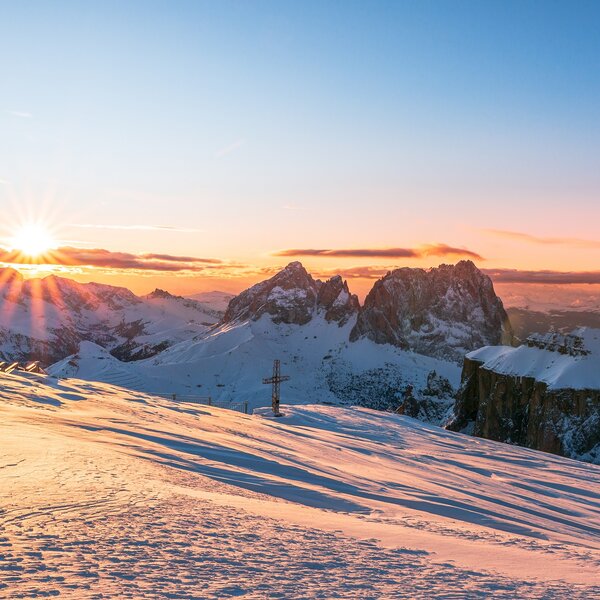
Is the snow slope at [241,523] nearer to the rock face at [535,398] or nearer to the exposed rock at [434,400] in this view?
the rock face at [535,398]

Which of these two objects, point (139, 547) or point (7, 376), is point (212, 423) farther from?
point (139, 547)

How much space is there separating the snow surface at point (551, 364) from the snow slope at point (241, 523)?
2031 inches

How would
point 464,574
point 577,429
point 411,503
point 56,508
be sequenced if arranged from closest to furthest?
point 464,574 < point 56,508 < point 411,503 < point 577,429

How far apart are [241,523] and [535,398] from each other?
68.2 metres

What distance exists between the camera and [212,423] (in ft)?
80.0

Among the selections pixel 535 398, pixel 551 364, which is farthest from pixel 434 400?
pixel 535 398

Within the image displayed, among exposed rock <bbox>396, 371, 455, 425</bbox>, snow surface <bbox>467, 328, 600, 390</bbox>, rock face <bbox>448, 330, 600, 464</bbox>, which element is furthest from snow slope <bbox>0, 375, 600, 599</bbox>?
exposed rock <bbox>396, 371, 455, 425</bbox>

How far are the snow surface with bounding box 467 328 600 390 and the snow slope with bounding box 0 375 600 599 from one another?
169 feet

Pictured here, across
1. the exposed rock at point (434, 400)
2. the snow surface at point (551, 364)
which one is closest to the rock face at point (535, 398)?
the snow surface at point (551, 364)

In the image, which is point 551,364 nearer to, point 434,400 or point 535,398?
point 535,398

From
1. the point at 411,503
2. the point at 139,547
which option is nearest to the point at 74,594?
the point at 139,547

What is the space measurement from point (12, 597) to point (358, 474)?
12.6 m

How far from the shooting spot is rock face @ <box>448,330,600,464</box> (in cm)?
6506

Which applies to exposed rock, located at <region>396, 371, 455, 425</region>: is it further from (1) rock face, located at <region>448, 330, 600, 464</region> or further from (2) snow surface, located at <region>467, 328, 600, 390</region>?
(2) snow surface, located at <region>467, 328, 600, 390</region>
